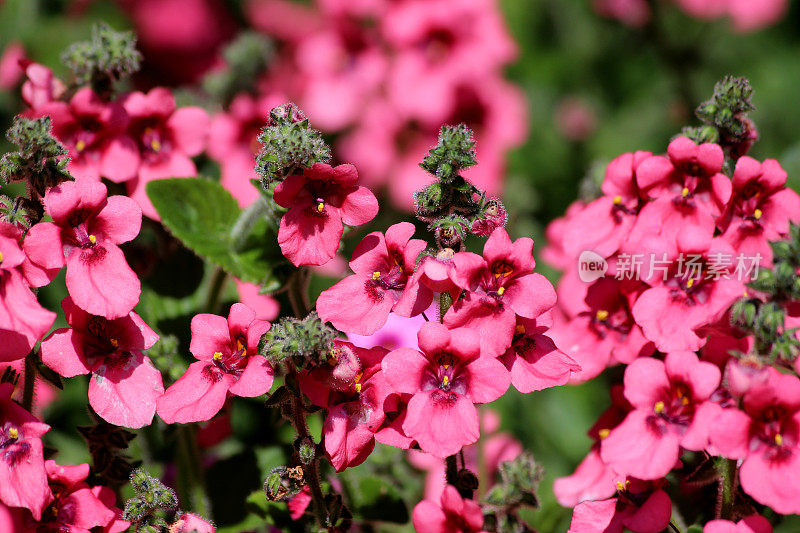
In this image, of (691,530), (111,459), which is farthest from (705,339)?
(111,459)

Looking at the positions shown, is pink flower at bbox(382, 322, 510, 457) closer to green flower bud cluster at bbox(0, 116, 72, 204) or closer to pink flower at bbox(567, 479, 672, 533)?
pink flower at bbox(567, 479, 672, 533)

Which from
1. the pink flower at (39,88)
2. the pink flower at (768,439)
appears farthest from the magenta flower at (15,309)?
the pink flower at (768,439)

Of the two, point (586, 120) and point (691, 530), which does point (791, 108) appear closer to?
point (586, 120)

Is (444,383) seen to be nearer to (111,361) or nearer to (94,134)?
(111,361)

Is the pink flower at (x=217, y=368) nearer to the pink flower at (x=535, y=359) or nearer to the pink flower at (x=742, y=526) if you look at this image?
the pink flower at (x=535, y=359)

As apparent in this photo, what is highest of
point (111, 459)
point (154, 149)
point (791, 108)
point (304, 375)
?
point (791, 108)

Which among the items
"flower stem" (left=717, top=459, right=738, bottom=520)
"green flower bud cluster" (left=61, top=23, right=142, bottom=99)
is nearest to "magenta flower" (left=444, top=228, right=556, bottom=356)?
"flower stem" (left=717, top=459, right=738, bottom=520)

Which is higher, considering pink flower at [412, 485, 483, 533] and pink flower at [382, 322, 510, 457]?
pink flower at [382, 322, 510, 457]
